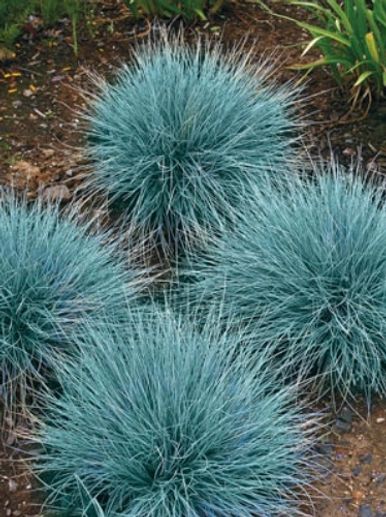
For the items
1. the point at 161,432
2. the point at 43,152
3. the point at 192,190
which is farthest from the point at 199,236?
the point at 161,432

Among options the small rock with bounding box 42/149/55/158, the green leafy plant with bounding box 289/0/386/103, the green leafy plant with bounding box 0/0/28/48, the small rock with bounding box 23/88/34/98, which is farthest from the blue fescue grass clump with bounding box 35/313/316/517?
the green leafy plant with bounding box 0/0/28/48

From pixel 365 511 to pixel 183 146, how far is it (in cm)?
160

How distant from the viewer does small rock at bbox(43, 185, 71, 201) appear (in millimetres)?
3834

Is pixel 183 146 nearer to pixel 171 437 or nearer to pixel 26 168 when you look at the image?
pixel 26 168

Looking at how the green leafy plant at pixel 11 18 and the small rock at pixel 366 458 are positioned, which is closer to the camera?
the small rock at pixel 366 458

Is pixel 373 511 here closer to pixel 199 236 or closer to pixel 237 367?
pixel 237 367

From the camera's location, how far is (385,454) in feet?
9.52

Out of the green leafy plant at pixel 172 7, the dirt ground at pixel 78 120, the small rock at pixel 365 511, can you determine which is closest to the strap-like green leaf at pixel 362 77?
the dirt ground at pixel 78 120

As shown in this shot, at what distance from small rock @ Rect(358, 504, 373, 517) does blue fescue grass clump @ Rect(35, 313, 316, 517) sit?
0.17 metres

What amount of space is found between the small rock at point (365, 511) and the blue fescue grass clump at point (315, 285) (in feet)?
1.33

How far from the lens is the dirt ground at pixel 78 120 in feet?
9.37

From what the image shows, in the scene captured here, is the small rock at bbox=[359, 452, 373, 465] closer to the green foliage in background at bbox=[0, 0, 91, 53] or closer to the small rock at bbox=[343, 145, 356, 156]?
the small rock at bbox=[343, 145, 356, 156]

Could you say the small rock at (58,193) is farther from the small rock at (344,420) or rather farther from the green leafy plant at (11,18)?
the small rock at (344,420)

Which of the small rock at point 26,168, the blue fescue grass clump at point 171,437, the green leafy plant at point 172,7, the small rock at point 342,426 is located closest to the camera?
the blue fescue grass clump at point 171,437
